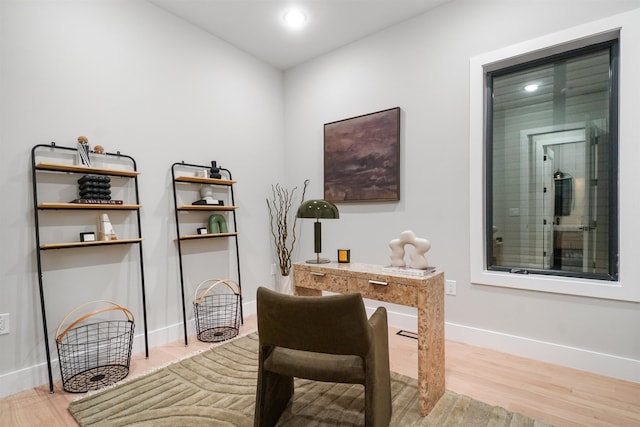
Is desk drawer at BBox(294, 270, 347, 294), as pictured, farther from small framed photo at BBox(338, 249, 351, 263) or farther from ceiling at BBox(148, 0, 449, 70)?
ceiling at BBox(148, 0, 449, 70)

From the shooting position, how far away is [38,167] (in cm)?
216

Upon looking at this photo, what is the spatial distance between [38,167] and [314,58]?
2.94m

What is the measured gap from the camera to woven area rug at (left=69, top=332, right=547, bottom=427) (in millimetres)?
1760

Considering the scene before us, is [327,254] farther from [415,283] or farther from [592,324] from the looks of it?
[592,324]

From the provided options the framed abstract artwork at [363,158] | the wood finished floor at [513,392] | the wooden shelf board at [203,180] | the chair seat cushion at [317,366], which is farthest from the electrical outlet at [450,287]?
the wooden shelf board at [203,180]

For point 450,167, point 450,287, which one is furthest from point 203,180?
point 450,287

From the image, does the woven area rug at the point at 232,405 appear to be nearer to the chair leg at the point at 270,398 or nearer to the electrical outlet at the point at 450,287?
the chair leg at the point at 270,398

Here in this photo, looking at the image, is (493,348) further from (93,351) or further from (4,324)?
(4,324)

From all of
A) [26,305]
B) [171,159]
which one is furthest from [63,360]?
[171,159]

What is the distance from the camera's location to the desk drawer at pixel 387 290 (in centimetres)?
181

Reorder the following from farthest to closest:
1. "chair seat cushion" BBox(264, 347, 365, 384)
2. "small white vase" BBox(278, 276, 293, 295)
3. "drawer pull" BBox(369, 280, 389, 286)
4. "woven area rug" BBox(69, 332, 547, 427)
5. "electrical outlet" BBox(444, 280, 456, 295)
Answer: "small white vase" BBox(278, 276, 293, 295), "electrical outlet" BBox(444, 280, 456, 295), "drawer pull" BBox(369, 280, 389, 286), "woven area rug" BBox(69, 332, 547, 427), "chair seat cushion" BBox(264, 347, 365, 384)

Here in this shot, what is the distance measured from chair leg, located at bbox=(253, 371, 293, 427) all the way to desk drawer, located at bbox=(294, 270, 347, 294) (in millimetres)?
588

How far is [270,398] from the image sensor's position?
5.54ft

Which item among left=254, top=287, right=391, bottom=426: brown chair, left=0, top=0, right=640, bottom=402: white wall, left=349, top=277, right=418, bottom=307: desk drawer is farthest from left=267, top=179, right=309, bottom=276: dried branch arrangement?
left=254, top=287, right=391, bottom=426: brown chair
